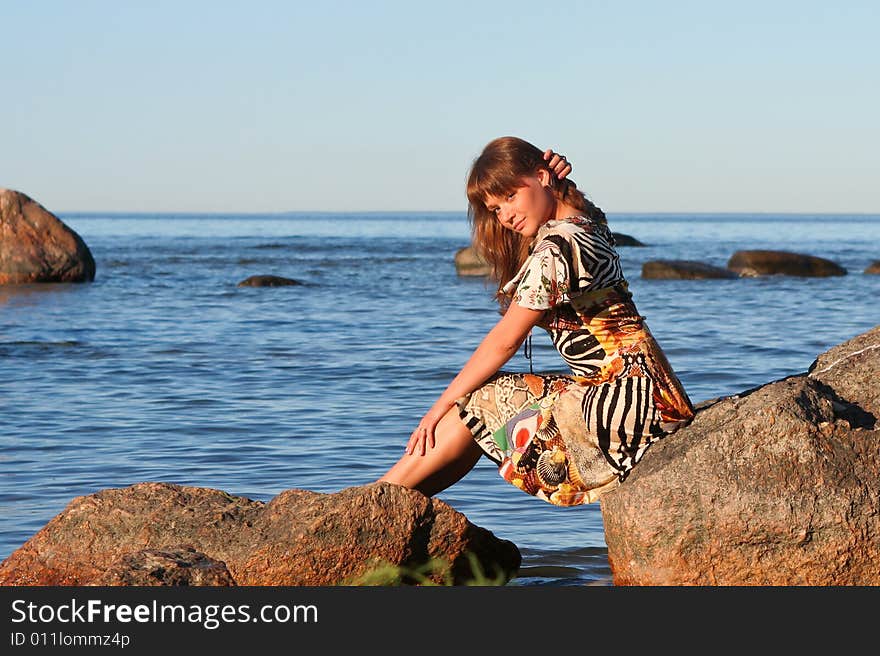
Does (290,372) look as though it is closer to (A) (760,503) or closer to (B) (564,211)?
(B) (564,211)

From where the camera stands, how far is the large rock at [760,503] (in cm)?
448

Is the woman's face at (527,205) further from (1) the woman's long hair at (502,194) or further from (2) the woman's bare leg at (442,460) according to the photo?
(2) the woman's bare leg at (442,460)

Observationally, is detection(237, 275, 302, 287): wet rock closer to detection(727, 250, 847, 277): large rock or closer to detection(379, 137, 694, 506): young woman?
detection(727, 250, 847, 277): large rock

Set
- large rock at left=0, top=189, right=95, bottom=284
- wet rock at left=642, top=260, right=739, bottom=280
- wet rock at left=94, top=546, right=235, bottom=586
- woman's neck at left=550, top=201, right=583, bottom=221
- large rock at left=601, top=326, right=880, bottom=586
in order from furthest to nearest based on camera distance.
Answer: wet rock at left=642, top=260, right=739, bottom=280 < large rock at left=0, top=189, right=95, bottom=284 < woman's neck at left=550, top=201, right=583, bottom=221 < large rock at left=601, top=326, right=880, bottom=586 < wet rock at left=94, top=546, right=235, bottom=586

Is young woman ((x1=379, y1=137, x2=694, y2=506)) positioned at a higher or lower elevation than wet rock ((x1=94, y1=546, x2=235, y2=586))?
higher

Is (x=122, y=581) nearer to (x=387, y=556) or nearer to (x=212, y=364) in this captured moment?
(x=387, y=556)

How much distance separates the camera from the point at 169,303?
70.1 feet

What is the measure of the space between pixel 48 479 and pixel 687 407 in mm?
4419

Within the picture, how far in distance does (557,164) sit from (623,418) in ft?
Answer: 3.22

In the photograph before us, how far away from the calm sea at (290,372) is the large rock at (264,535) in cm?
98

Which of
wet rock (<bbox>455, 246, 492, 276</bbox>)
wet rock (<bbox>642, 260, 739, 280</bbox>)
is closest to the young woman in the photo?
wet rock (<bbox>642, 260, 739, 280</bbox>)

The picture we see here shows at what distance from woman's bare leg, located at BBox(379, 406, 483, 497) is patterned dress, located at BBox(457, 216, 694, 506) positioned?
0.20ft

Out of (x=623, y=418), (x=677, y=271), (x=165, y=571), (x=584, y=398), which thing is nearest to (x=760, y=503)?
(x=623, y=418)

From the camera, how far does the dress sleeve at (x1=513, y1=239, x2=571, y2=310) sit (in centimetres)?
460
